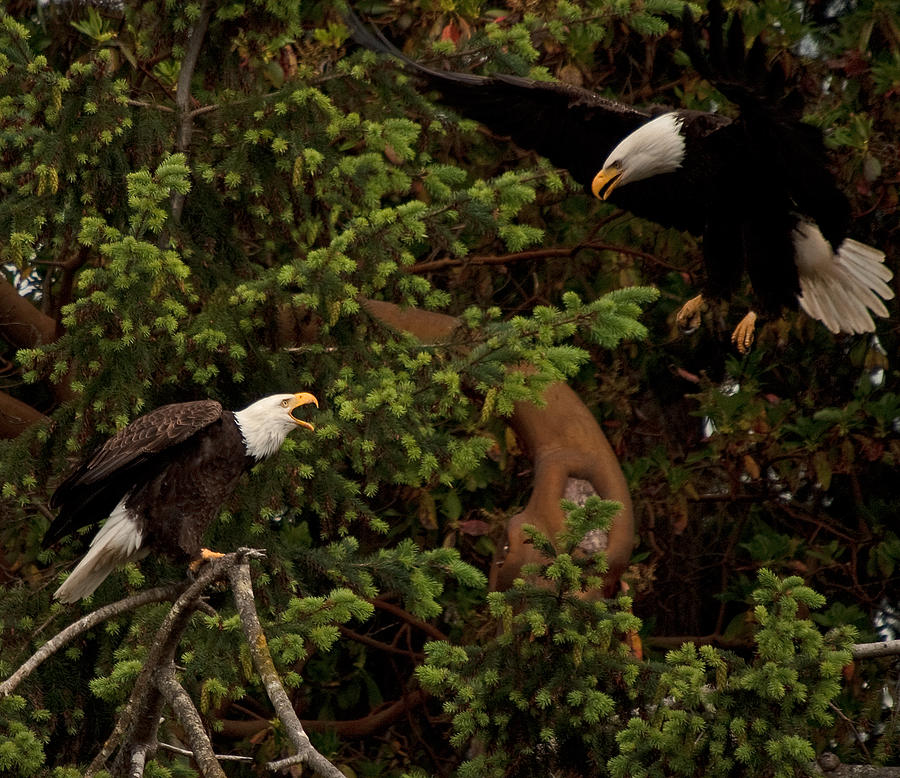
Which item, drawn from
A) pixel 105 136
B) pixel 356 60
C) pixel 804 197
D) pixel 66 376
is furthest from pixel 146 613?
pixel 804 197

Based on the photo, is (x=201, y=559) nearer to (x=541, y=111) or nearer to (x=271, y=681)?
(x=271, y=681)

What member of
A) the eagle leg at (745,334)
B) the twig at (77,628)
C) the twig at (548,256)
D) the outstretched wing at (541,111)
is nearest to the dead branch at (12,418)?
the twig at (548,256)

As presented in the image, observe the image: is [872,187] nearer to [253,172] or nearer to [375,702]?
[253,172]

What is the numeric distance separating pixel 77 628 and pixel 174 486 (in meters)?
0.87

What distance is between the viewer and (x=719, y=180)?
16.6ft

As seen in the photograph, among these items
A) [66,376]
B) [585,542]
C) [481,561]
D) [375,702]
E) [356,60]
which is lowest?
[375,702]

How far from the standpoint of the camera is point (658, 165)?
16.5 ft

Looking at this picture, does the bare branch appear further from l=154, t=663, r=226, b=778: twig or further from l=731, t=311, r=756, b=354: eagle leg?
l=731, t=311, r=756, b=354: eagle leg

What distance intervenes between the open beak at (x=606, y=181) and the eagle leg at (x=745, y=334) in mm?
811

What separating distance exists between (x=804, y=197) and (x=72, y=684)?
105 inches

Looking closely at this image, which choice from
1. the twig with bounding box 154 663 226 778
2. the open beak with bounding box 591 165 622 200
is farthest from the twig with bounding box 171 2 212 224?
the twig with bounding box 154 663 226 778

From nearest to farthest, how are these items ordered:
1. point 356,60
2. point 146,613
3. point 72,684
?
point 146,613
point 72,684
point 356,60

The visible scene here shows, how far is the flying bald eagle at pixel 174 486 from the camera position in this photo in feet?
13.0

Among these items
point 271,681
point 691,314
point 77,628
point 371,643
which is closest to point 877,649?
point 271,681
